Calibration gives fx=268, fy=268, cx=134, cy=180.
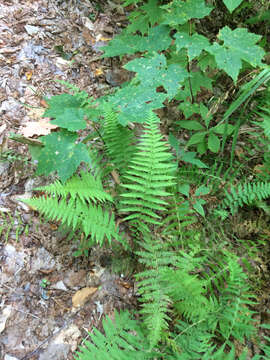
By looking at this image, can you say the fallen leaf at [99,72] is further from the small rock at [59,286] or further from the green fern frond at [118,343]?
the green fern frond at [118,343]

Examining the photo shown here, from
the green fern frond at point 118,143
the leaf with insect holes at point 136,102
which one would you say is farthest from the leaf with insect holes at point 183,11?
Answer: the green fern frond at point 118,143

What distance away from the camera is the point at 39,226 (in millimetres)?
1861

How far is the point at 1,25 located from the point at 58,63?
617 millimetres

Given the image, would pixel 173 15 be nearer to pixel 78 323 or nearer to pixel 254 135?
pixel 254 135

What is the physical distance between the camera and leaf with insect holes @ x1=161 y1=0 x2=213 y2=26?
195 centimetres

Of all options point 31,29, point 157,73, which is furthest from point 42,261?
point 31,29

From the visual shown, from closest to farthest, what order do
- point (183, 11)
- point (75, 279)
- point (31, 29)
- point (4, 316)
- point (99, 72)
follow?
point (4, 316) → point (75, 279) → point (183, 11) → point (31, 29) → point (99, 72)

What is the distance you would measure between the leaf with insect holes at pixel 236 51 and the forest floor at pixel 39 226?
115 cm

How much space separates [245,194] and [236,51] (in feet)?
3.55

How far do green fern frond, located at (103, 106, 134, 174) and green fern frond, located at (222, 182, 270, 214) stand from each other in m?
0.89

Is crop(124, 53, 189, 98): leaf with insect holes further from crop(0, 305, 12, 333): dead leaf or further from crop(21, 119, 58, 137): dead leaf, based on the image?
crop(0, 305, 12, 333): dead leaf

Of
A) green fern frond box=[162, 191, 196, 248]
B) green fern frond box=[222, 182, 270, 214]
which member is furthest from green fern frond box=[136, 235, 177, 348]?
green fern frond box=[222, 182, 270, 214]

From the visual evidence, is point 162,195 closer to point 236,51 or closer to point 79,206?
point 79,206

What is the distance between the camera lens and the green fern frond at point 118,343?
140cm
